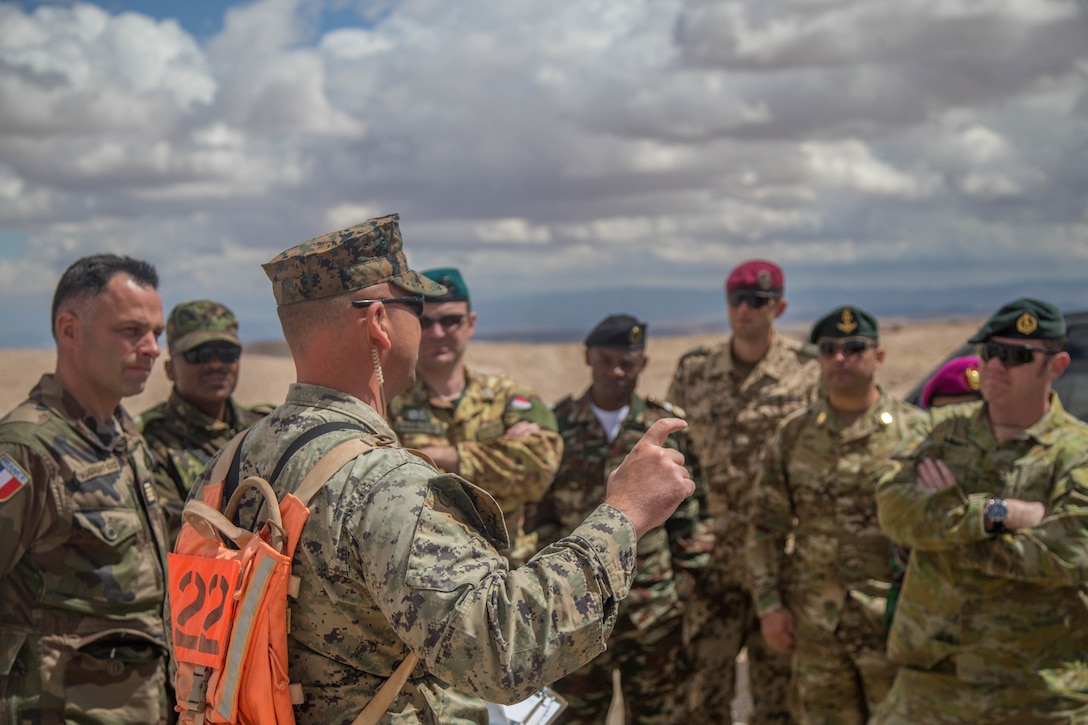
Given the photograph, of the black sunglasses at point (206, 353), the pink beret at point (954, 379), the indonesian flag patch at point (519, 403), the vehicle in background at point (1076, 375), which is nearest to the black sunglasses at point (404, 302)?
the indonesian flag patch at point (519, 403)

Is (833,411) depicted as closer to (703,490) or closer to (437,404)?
(703,490)

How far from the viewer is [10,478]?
297 cm

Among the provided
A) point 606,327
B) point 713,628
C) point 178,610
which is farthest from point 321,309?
point 713,628

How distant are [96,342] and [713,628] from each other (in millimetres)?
3664

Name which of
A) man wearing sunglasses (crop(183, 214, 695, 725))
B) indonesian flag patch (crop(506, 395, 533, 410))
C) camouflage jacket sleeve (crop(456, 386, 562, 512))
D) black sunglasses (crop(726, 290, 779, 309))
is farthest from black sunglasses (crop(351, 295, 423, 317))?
black sunglasses (crop(726, 290, 779, 309))

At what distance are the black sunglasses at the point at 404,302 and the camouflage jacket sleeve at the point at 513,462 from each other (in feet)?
6.64

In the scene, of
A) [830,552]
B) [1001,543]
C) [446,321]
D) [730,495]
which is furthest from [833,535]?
[446,321]

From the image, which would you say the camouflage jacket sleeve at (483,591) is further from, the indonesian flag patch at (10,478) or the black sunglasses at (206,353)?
the black sunglasses at (206,353)

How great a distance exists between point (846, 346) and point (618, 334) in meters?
1.20

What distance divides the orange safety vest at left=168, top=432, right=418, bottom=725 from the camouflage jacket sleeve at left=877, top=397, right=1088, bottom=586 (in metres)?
2.47

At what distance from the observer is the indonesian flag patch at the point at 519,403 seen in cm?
471

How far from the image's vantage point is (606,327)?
5.29m

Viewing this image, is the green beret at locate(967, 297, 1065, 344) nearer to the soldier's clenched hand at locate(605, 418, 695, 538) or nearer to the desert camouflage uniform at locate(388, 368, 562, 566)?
the desert camouflage uniform at locate(388, 368, 562, 566)

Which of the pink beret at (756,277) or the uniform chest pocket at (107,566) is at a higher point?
the pink beret at (756,277)
